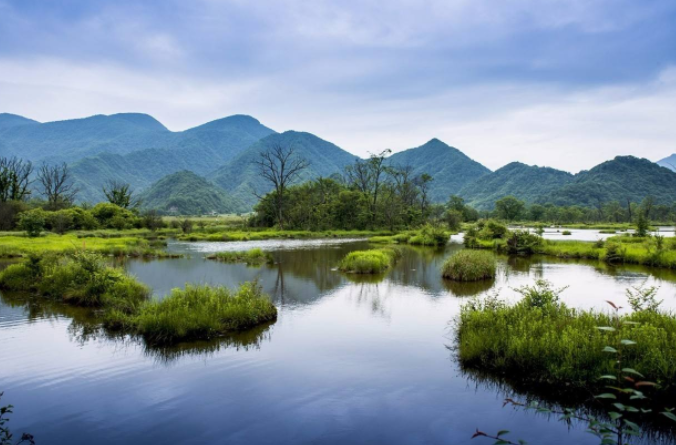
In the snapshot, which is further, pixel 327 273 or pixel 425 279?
pixel 327 273

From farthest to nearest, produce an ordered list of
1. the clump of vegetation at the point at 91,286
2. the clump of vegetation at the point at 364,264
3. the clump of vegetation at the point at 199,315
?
the clump of vegetation at the point at 364,264, the clump of vegetation at the point at 91,286, the clump of vegetation at the point at 199,315

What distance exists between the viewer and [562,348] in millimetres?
→ 8430

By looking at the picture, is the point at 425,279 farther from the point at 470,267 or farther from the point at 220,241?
the point at 220,241

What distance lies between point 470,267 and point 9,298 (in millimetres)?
20467

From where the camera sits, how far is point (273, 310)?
1437 cm

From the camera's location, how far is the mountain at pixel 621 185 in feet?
500

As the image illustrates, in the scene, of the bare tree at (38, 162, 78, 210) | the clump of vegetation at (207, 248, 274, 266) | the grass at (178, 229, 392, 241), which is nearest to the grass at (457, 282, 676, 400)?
the clump of vegetation at (207, 248, 274, 266)

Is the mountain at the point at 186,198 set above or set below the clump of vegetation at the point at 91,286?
above

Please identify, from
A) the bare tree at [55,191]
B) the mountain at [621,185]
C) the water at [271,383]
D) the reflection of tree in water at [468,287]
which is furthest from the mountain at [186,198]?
the water at [271,383]

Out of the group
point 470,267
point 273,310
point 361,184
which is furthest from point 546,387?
point 361,184

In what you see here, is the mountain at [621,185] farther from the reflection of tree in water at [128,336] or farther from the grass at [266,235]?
the reflection of tree in water at [128,336]

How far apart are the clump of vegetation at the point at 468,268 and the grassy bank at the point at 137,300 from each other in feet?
37.6

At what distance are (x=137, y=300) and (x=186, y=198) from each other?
138 metres

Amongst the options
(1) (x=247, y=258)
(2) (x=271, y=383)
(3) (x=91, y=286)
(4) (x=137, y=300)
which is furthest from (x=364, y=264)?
(2) (x=271, y=383)
